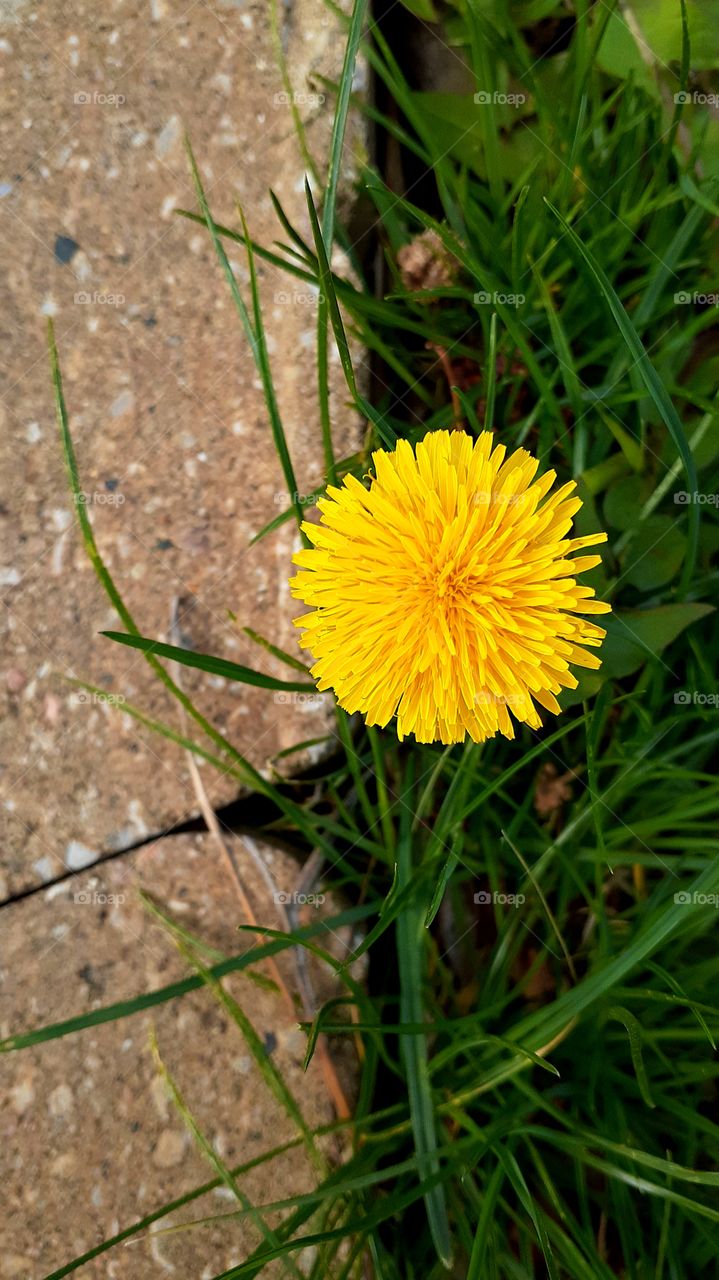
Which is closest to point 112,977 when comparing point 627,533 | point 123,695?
point 123,695

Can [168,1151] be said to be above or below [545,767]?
below

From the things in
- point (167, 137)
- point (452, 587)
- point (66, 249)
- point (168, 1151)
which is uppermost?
point (167, 137)

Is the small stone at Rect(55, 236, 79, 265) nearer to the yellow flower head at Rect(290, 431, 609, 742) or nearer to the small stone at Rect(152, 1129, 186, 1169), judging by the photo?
the yellow flower head at Rect(290, 431, 609, 742)

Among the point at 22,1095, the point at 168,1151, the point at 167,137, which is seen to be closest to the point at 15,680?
the point at 22,1095

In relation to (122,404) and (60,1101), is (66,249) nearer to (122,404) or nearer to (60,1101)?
(122,404)

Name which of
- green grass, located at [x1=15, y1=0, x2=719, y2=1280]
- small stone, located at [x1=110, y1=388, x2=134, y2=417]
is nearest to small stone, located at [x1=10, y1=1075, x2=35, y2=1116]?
green grass, located at [x1=15, y1=0, x2=719, y2=1280]

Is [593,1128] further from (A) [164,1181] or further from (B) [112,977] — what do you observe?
(B) [112,977]
